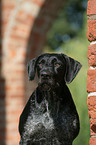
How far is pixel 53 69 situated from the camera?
2285 millimetres

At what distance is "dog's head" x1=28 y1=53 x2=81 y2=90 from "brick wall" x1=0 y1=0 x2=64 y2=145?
169 inches

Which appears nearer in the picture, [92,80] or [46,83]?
[92,80]

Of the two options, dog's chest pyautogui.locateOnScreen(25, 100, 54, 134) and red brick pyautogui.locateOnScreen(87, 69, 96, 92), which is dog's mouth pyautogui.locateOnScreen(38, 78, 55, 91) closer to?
dog's chest pyautogui.locateOnScreen(25, 100, 54, 134)

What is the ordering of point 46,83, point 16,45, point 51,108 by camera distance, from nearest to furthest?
1. point 46,83
2. point 51,108
3. point 16,45

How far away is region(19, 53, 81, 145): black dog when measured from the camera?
223cm

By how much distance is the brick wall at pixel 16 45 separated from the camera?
6.61 metres

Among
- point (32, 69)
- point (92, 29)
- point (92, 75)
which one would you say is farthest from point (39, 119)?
point (92, 29)

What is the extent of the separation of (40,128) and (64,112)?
7.6 inches

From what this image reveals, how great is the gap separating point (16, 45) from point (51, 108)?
4483 millimetres

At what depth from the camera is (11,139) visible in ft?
22.3

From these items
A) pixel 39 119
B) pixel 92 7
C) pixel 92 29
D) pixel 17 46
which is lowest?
pixel 39 119

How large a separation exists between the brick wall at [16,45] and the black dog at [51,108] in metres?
4.30

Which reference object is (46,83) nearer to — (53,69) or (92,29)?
(53,69)

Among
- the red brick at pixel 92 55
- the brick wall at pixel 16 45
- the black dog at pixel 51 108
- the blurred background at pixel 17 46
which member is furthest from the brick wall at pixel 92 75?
the brick wall at pixel 16 45
